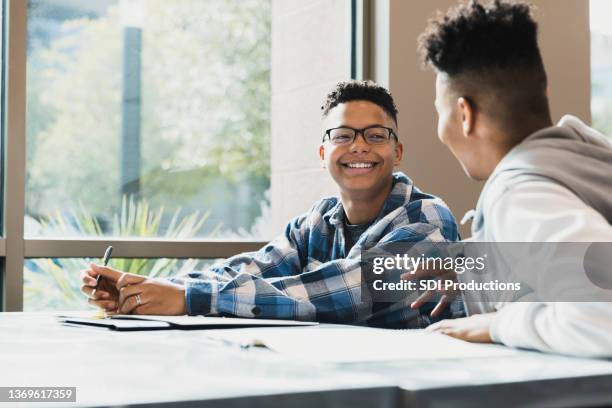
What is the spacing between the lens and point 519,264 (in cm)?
97

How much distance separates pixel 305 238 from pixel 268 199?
97 cm

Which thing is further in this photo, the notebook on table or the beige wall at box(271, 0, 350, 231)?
the beige wall at box(271, 0, 350, 231)

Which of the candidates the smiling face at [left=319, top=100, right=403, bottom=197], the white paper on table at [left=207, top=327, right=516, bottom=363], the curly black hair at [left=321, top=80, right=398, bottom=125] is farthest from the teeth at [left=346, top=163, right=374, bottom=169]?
the white paper on table at [left=207, top=327, right=516, bottom=363]

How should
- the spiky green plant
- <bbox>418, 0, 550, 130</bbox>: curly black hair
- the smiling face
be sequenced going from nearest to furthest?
<bbox>418, 0, 550, 130</bbox>: curly black hair
the smiling face
the spiky green plant

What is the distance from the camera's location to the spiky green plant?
8.07ft

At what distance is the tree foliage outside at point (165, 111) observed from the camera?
2.56 metres

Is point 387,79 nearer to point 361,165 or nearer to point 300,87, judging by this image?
point 300,87

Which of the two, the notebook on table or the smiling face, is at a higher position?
the smiling face

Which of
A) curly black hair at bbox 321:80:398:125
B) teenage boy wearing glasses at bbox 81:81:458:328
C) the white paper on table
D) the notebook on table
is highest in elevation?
Answer: curly black hair at bbox 321:80:398:125

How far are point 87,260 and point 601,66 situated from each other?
2.16 metres

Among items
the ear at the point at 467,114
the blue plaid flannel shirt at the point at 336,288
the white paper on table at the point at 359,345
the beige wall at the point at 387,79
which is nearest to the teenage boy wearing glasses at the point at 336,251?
the blue plaid flannel shirt at the point at 336,288

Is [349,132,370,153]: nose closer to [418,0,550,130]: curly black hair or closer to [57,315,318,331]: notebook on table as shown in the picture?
[57,315,318,331]: notebook on table

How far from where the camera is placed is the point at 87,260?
2537 millimetres

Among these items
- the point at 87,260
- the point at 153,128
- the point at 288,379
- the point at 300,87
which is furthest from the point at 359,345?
the point at 300,87
